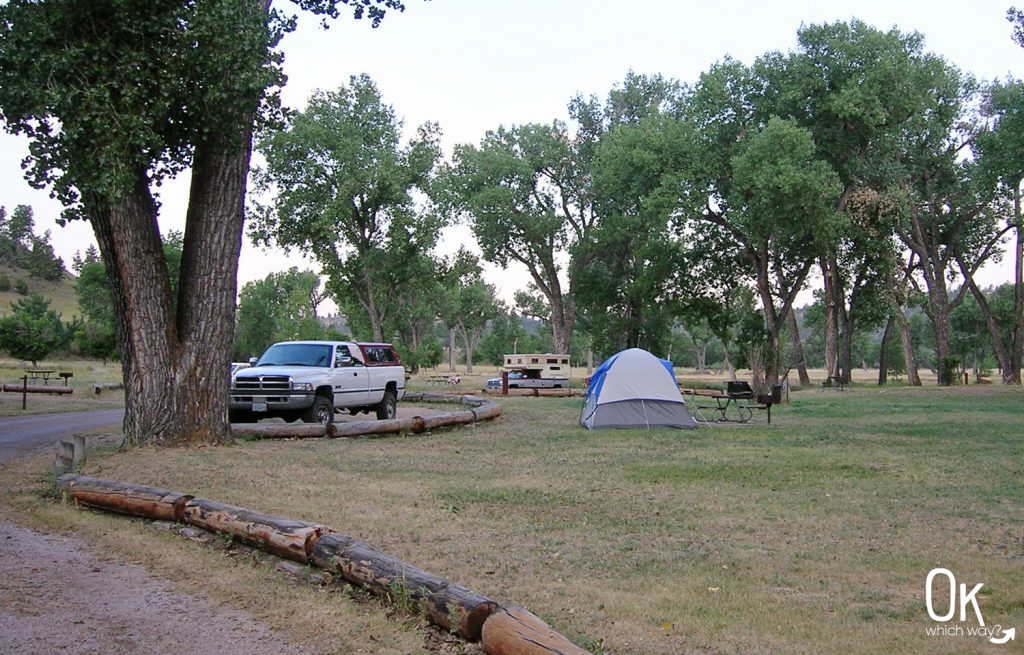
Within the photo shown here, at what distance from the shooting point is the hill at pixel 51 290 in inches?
3615

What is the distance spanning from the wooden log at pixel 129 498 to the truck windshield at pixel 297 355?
8849 millimetres

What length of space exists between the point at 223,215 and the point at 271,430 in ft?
13.3

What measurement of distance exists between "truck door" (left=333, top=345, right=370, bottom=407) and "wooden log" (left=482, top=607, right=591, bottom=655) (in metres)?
13.4

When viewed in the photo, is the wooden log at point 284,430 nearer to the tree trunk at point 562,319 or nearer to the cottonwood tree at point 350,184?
the cottonwood tree at point 350,184

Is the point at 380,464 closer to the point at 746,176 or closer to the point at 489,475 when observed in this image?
the point at 489,475

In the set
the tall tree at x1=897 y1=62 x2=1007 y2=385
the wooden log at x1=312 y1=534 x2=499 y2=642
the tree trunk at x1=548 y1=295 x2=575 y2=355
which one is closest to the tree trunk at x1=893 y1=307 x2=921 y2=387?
the tall tree at x1=897 y1=62 x2=1007 y2=385

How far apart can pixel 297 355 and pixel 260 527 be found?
11.6m

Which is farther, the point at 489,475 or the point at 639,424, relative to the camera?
the point at 639,424

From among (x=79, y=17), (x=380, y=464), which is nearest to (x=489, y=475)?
(x=380, y=464)

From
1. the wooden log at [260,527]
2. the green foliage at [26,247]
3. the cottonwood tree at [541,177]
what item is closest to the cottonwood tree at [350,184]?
the cottonwood tree at [541,177]

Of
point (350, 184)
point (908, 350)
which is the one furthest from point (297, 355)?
point (908, 350)

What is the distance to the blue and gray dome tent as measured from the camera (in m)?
17.7

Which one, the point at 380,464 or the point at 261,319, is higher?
the point at 261,319

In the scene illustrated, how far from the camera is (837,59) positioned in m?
35.4
